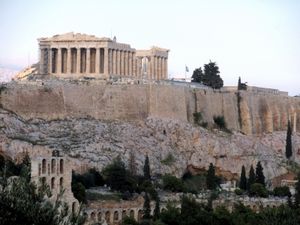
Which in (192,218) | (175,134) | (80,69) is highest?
(80,69)

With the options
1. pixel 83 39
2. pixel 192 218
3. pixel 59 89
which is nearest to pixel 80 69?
pixel 83 39

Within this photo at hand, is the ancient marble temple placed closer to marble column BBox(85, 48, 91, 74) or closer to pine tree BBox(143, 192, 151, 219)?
marble column BBox(85, 48, 91, 74)

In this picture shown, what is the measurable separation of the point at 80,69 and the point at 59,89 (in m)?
7.25

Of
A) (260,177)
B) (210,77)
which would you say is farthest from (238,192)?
(210,77)

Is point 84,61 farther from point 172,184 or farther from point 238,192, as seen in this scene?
point 238,192

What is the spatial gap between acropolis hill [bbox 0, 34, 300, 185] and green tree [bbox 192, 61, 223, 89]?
1.42 metres

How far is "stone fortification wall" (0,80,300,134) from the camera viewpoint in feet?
211

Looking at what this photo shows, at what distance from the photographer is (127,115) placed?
226 ft

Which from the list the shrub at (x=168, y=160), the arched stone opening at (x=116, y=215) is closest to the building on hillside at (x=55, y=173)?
the arched stone opening at (x=116, y=215)

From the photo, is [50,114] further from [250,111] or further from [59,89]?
[250,111]

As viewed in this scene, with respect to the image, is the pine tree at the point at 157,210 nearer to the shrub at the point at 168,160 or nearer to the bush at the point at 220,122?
the shrub at the point at 168,160

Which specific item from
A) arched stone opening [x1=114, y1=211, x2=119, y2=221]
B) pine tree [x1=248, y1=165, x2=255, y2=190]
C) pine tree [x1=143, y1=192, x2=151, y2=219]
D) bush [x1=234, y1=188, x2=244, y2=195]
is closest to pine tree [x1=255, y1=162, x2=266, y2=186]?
pine tree [x1=248, y1=165, x2=255, y2=190]

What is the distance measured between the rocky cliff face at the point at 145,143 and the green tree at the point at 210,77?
692 centimetres

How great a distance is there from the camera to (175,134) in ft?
229
